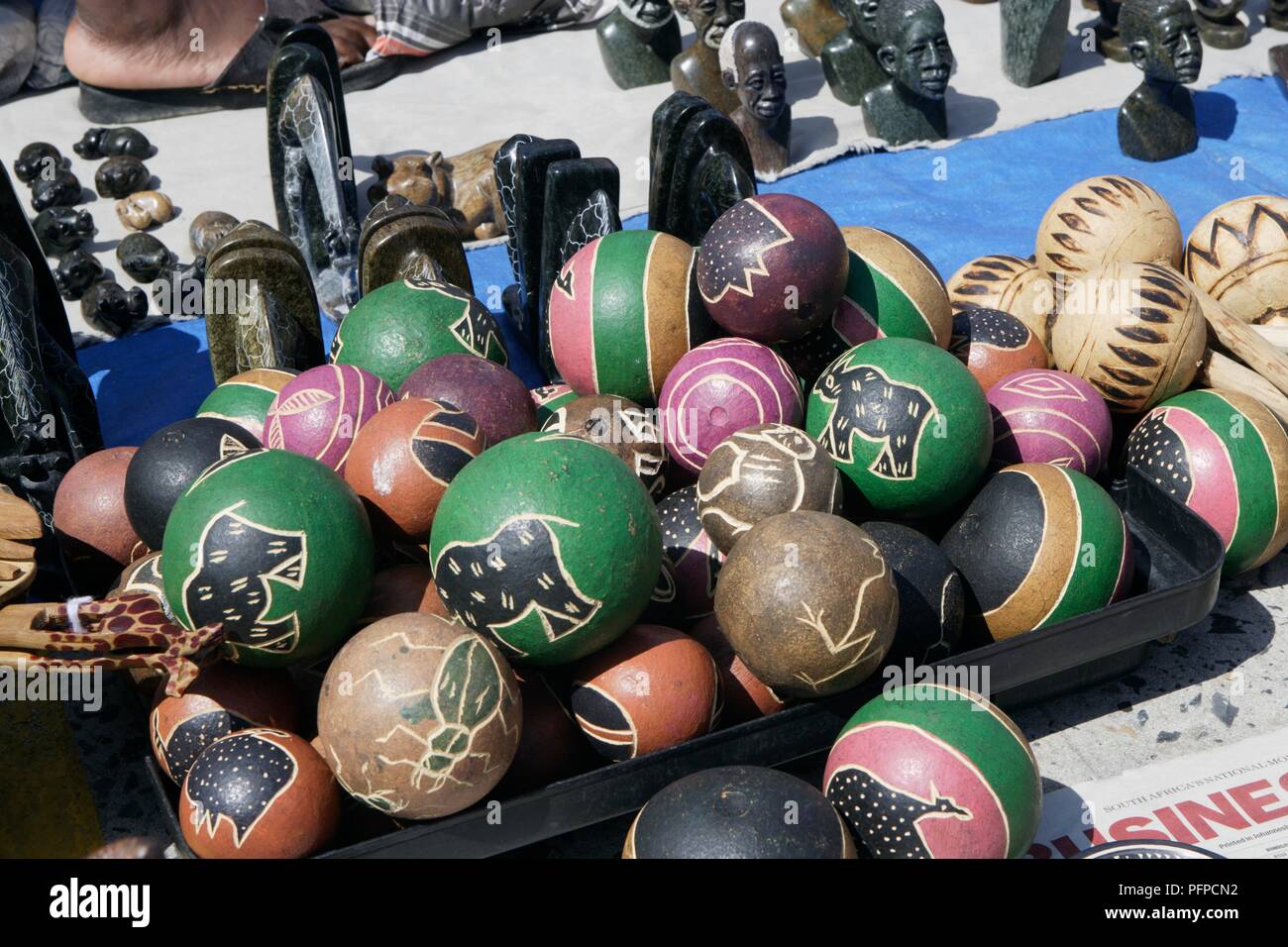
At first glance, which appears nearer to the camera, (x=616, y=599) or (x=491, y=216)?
(x=616, y=599)

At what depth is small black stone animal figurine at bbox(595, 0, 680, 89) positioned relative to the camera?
336 inches

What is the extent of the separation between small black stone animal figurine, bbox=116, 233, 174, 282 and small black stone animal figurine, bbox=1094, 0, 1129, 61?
21.9 feet

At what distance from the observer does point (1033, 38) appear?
27.2 feet

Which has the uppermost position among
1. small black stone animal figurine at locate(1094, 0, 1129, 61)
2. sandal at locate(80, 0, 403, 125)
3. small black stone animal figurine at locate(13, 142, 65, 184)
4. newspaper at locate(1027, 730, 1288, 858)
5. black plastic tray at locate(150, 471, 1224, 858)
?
small black stone animal figurine at locate(1094, 0, 1129, 61)

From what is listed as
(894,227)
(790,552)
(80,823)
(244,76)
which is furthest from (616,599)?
(244,76)

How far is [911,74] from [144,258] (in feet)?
15.5

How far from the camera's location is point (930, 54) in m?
7.46

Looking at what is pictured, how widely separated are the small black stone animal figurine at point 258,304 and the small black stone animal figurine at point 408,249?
0.96 feet

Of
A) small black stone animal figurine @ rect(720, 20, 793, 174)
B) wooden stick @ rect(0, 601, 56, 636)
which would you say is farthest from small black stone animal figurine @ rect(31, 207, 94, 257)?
wooden stick @ rect(0, 601, 56, 636)

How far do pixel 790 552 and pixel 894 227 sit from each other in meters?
4.19

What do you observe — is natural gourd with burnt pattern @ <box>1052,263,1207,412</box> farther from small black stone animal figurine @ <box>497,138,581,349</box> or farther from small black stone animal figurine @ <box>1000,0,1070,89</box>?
small black stone animal figurine @ <box>1000,0,1070,89</box>

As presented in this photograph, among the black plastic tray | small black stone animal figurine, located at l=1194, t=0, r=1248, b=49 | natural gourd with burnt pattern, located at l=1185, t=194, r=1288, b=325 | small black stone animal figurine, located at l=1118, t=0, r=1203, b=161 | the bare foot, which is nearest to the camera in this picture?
the black plastic tray

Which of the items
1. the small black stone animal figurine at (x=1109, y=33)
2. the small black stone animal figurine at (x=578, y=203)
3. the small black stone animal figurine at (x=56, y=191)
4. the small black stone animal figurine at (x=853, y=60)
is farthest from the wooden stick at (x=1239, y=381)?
the small black stone animal figurine at (x=56, y=191)

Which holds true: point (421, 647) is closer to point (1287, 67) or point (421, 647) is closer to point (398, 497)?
point (398, 497)
